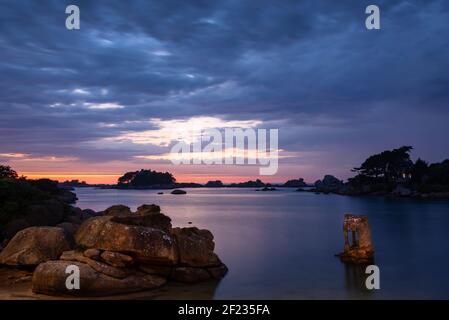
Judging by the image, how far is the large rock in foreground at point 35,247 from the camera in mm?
18734

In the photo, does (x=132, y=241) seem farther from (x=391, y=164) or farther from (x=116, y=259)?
(x=391, y=164)

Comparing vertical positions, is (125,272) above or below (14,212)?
below

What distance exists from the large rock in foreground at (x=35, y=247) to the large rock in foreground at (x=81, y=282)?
2.52 m

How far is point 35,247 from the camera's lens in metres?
19.0

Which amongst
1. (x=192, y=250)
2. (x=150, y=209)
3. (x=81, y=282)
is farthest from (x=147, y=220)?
(x=81, y=282)

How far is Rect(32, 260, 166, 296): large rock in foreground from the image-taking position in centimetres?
1606

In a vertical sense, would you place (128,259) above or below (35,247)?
below

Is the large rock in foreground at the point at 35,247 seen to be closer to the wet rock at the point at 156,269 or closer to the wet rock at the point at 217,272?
the wet rock at the point at 156,269

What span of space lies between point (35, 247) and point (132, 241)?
15.9 feet

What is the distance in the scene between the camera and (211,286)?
19000 millimetres

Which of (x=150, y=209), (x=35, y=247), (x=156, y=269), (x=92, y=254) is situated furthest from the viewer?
(x=150, y=209)

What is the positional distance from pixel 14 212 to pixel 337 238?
27130 mm
